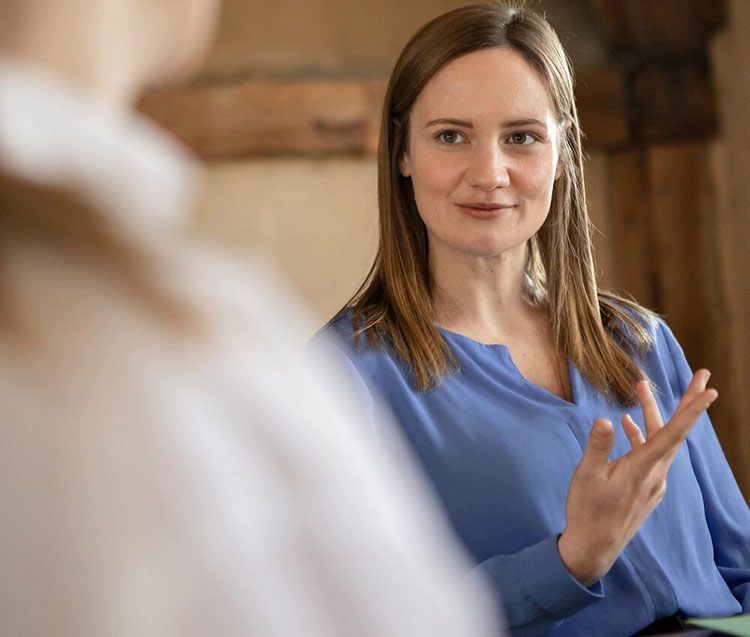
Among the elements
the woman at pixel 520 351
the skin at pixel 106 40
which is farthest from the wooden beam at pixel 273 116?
the skin at pixel 106 40

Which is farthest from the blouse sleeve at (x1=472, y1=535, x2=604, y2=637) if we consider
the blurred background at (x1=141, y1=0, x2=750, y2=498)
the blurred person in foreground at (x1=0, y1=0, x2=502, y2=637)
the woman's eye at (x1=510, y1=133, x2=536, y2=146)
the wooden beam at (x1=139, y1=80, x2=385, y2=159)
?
the wooden beam at (x1=139, y1=80, x2=385, y2=159)

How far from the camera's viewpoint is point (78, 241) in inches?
14.4

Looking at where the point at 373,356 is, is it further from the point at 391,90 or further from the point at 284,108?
the point at 284,108

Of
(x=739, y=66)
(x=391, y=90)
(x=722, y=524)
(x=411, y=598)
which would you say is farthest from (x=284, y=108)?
(x=411, y=598)

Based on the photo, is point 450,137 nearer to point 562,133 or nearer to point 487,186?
point 487,186

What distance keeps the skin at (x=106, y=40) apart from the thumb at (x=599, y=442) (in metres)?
1.04

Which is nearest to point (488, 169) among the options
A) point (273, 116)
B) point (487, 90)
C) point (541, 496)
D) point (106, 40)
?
point (487, 90)

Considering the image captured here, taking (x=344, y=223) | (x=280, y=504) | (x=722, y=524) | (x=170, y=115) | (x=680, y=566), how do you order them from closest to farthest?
1. (x=280, y=504)
2. (x=680, y=566)
3. (x=722, y=524)
4. (x=170, y=115)
5. (x=344, y=223)

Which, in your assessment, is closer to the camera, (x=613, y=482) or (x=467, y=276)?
(x=613, y=482)

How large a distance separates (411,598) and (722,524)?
1.52 meters

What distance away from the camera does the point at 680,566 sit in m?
1.69

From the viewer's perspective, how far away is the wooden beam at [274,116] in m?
4.29

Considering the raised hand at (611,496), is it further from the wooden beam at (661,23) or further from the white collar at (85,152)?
the wooden beam at (661,23)

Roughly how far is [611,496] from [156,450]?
118 cm
